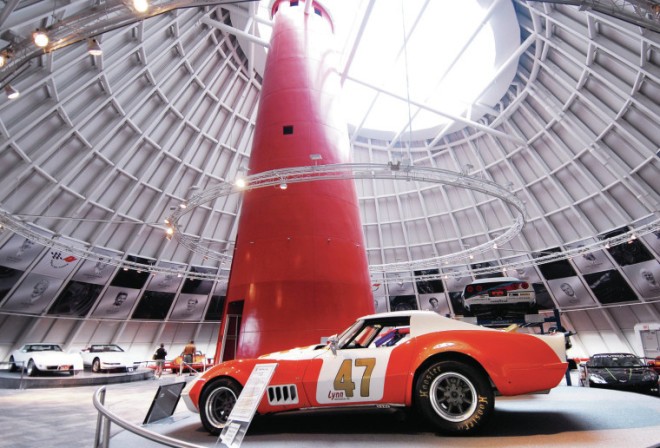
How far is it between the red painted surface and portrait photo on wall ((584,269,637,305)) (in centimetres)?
1731

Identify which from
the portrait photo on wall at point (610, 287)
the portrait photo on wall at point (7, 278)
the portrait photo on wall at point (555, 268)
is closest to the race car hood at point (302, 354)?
the portrait photo on wall at point (7, 278)

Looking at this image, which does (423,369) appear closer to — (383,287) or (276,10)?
(276,10)

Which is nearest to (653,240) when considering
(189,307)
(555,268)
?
(555,268)

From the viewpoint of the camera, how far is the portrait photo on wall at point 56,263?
16.8 meters

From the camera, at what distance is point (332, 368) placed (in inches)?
178

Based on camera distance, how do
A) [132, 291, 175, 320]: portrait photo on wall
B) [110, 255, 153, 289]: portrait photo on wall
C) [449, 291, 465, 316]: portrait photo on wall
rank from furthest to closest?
1. [449, 291, 465, 316]: portrait photo on wall
2. [132, 291, 175, 320]: portrait photo on wall
3. [110, 255, 153, 289]: portrait photo on wall

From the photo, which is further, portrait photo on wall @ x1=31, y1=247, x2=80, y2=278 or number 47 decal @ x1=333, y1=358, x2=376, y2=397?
portrait photo on wall @ x1=31, y1=247, x2=80, y2=278

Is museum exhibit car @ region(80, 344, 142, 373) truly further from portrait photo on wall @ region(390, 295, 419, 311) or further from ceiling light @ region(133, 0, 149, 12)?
portrait photo on wall @ region(390, 295, 419, 311)

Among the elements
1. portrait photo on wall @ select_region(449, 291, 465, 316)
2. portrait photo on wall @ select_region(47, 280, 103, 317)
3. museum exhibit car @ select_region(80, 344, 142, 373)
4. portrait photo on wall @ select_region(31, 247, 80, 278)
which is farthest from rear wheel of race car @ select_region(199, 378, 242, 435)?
portrait photo on wall @ select_region(449, 291, 465, 316)

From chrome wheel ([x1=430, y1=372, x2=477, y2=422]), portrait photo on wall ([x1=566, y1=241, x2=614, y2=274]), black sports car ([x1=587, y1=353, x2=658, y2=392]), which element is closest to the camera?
chrome wheel ([x1=430, y1=372, x2=477, y2=422])

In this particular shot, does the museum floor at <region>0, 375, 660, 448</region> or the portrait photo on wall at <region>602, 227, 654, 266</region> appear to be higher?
the portrait photo on wall at <region>602, 227, 654, 266</region>

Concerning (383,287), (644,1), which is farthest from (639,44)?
(383,287)

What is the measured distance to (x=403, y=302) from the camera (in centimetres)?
2530

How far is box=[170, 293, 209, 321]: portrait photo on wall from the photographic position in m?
23.0
